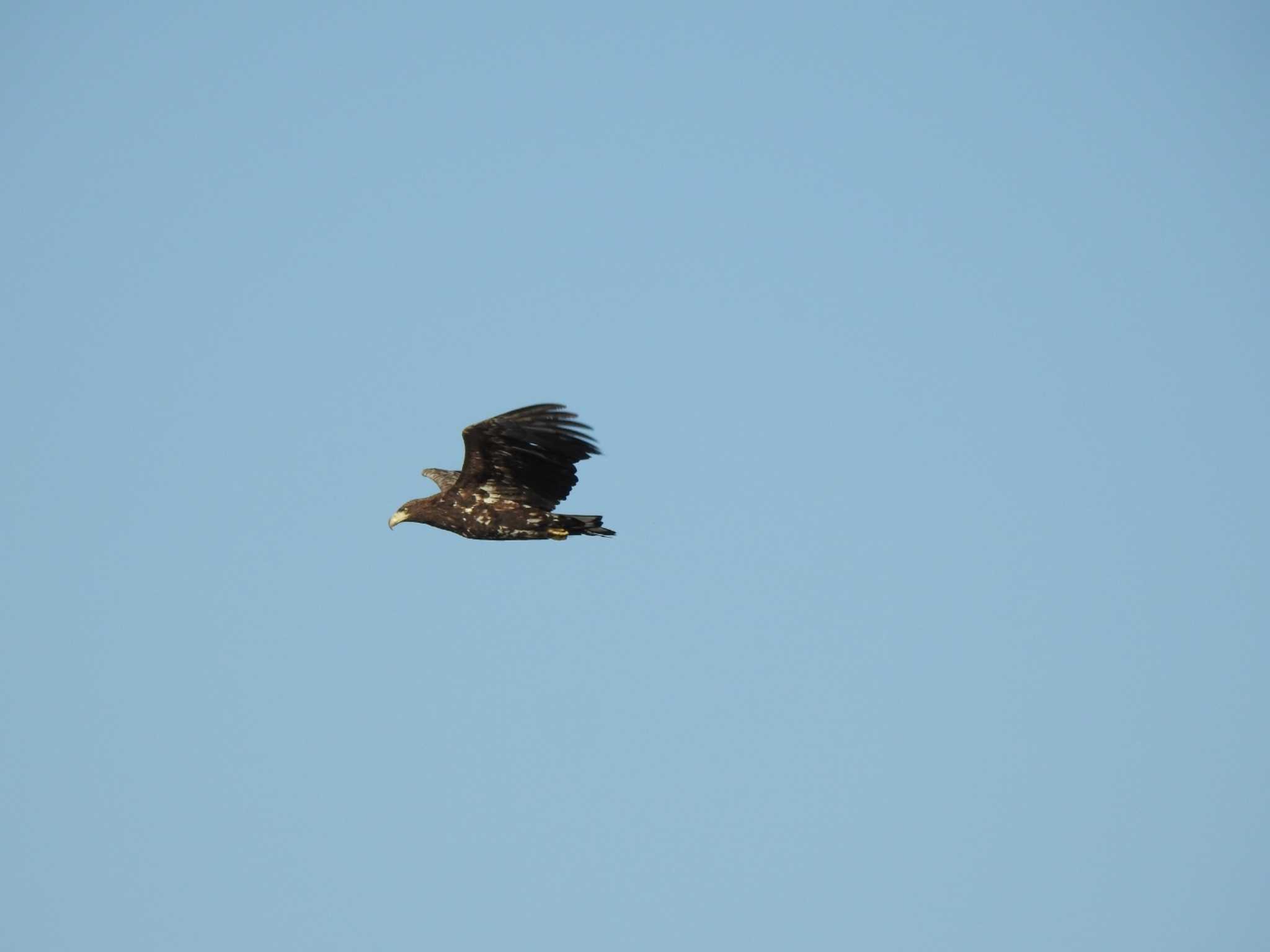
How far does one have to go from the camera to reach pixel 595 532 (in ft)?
115

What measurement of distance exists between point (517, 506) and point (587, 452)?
75.0 inches

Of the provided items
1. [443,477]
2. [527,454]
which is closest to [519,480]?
[527,454]

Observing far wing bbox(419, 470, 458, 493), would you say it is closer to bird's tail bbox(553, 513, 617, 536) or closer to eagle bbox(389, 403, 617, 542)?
eagle bbox(389, 403, 617, 542)

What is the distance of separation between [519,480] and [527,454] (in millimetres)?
644

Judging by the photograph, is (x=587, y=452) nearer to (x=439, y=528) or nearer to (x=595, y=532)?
(x=595, y=532)

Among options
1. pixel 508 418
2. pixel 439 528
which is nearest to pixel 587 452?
pixel 508 418

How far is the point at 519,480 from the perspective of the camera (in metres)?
35.2

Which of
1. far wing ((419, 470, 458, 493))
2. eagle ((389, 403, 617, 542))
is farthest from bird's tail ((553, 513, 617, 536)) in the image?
far wing ((419, 470, 458, 493))

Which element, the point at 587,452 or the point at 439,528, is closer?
the point at 587,452

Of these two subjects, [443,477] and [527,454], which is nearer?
[527,454]

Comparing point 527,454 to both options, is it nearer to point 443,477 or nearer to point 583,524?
point 583,524

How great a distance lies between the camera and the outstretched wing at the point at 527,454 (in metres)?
34.2

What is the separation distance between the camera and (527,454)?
34719mm

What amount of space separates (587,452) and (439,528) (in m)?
3.92
